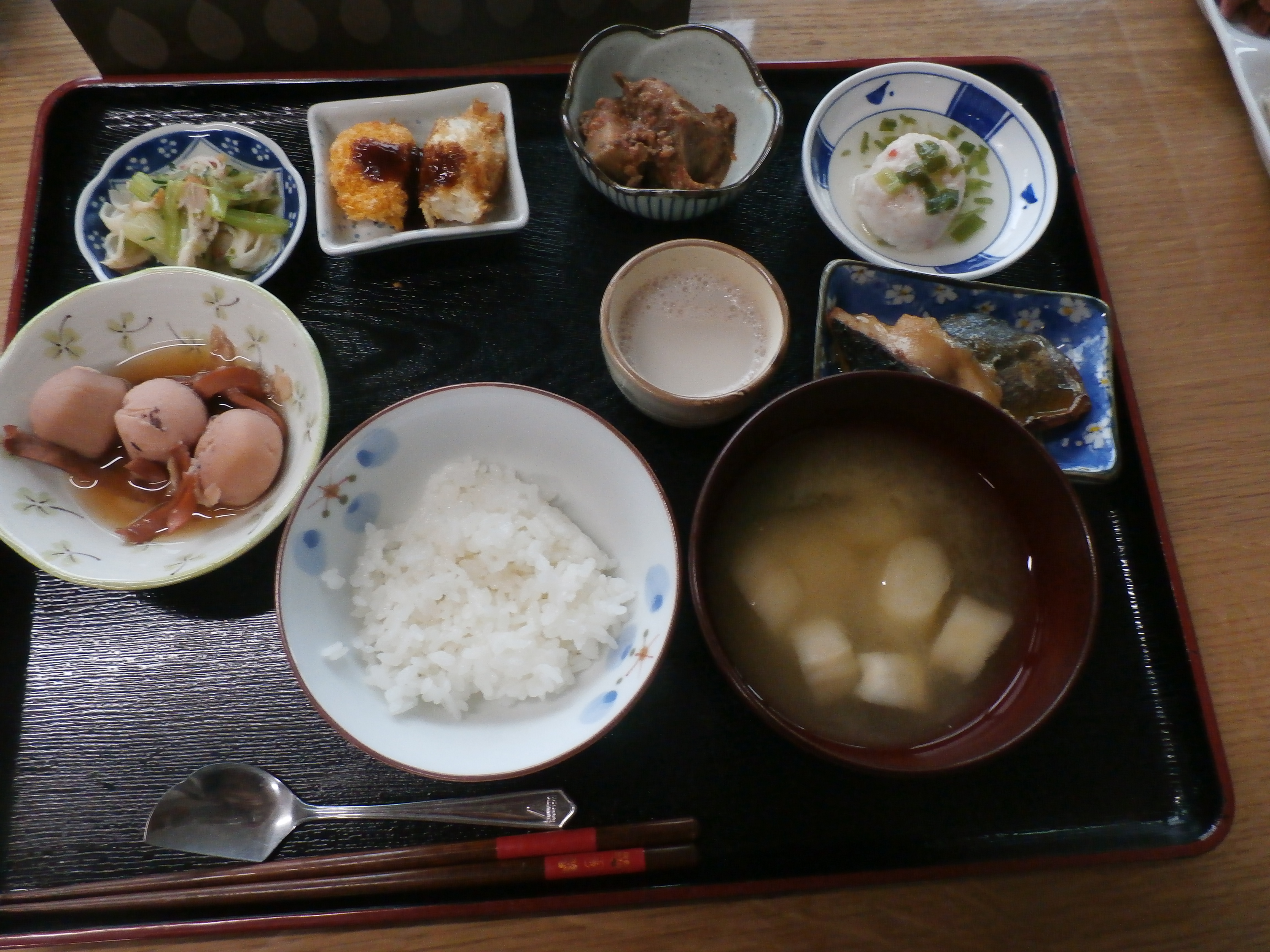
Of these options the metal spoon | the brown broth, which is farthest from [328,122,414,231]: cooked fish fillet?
the metal spoon

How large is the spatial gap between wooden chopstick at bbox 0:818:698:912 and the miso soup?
0.45 m

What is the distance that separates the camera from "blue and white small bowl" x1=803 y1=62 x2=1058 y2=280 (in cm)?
194

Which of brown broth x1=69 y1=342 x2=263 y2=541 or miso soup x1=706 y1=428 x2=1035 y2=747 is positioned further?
brown broth x1=69 y1=342 x2=263 y2=541

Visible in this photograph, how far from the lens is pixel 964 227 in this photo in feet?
6.52

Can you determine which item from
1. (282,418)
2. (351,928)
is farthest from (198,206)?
(351,928)

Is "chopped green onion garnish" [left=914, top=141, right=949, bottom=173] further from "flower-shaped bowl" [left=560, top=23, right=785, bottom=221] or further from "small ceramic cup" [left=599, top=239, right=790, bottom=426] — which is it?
"small ceramic cup" [left=599, top=239, right=790, bottom=426]

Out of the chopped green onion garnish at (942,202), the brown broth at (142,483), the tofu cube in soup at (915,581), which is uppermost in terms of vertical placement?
the chopped green onion garnish at (942,202)

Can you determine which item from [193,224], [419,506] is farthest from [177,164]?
[419,506]

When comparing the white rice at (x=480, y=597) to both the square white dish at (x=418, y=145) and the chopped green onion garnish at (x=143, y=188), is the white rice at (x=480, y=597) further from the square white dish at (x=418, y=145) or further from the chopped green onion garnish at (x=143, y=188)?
the chopped green onion garnish at (x=143, y=188)

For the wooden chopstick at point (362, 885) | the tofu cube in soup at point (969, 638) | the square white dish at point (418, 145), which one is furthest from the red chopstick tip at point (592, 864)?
the square white dish at point (418, 145)

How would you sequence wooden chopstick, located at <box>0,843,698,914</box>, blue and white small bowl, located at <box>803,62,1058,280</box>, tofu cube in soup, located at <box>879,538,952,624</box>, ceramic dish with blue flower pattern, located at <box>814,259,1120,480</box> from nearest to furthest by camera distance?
1. wooden chopstick, located at <box>0,843,698,914</box>
2. tofu cube in soup, located at <box>879,538,952,624</box>
3. ceramic dish with blue flower pattern, located at <box>814,259,1120,480</box>
4. blue and white small bowl, located at <box>803,62,1058,280</box>

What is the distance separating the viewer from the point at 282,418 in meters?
1.67

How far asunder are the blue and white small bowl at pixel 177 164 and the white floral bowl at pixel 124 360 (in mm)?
187

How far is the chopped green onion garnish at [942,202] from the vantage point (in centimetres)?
189
